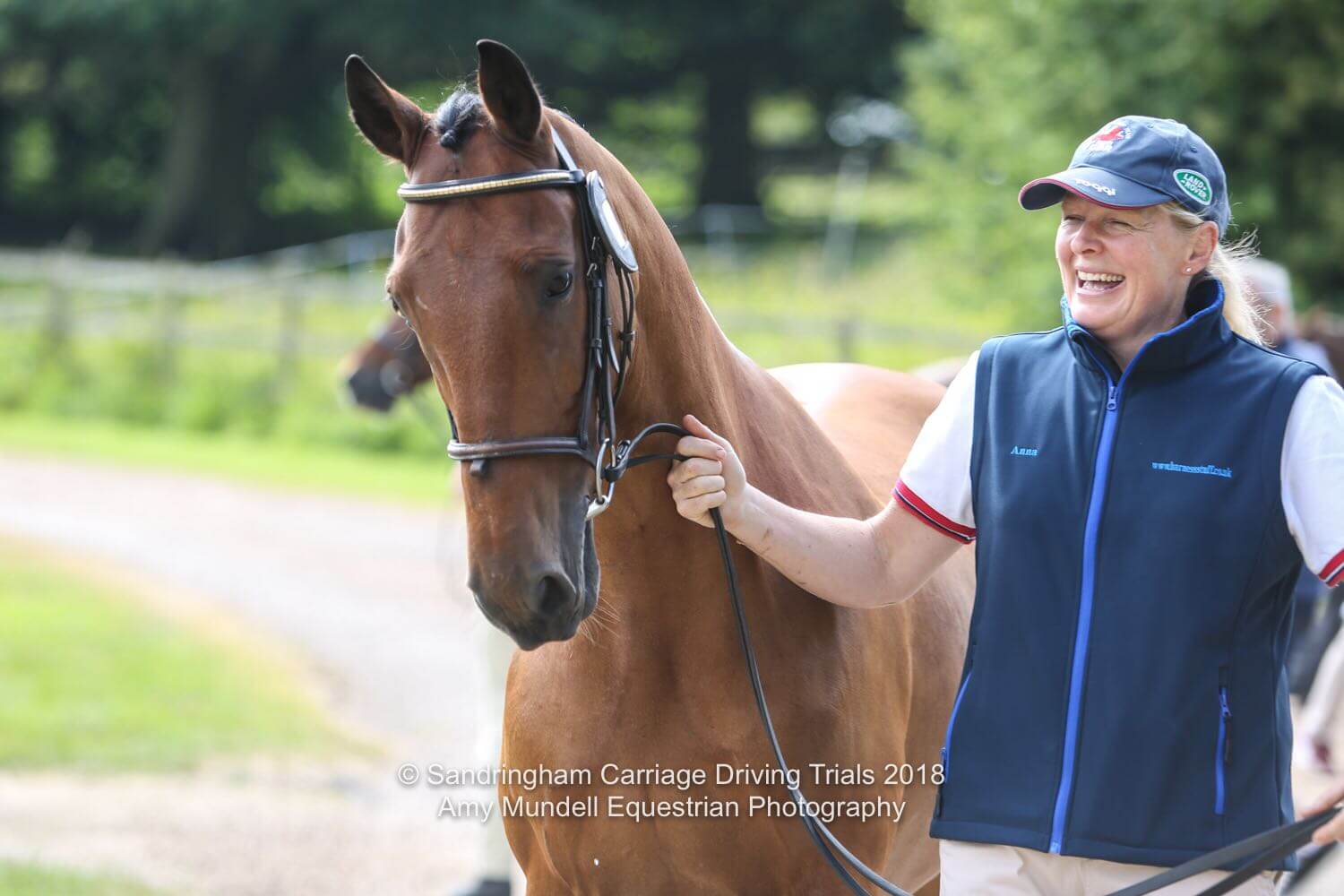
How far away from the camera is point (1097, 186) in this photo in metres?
2.20

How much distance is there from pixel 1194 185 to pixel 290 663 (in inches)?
265

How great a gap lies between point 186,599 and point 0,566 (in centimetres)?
125

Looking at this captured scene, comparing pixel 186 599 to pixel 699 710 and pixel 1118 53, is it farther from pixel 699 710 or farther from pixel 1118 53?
pixel 1118 53

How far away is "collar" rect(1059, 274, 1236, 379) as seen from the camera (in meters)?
2.18

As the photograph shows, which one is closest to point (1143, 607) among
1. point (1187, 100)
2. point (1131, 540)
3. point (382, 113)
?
point (1131, 540)

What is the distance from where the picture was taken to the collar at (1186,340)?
7.15 ft

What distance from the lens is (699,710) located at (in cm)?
248

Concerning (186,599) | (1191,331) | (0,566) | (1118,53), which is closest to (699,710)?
(1191,331)

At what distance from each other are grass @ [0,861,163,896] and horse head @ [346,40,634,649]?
3.45 metres

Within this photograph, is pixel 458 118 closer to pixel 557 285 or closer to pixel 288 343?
pixel 557 285

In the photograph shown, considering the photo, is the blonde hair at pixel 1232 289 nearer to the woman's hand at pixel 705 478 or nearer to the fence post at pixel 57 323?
the woman's hand at pixel 705 478

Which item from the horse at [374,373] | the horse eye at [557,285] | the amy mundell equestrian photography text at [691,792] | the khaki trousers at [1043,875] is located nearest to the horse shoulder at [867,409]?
the amy mundell equestrian photography text at [691,792]

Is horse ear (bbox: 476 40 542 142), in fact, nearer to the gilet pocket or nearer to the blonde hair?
the blonde hair

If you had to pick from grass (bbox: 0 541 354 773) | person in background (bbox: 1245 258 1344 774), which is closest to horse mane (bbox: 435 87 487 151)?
person in background (bbox: 1245 258 1344 774)
